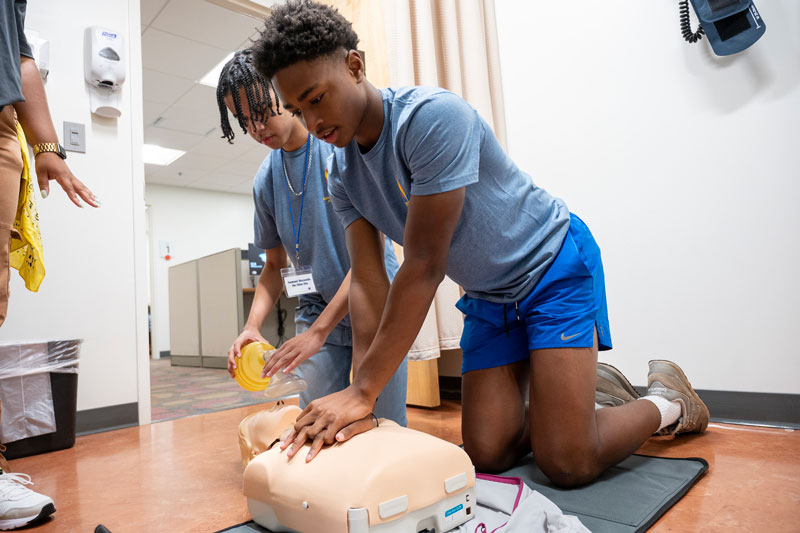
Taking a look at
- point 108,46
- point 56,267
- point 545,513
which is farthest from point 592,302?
point 108,46

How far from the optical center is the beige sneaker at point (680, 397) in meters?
1.48

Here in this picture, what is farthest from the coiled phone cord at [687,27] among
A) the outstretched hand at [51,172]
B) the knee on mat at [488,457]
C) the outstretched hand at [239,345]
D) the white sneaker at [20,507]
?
the white sneaker at [20,507]

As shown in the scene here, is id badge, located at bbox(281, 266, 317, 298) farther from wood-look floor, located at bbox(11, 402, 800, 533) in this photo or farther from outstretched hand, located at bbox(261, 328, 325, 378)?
wood-look floor, located at bbox(11, 402, 800, 533)

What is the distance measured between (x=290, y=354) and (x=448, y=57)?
1.60 meters

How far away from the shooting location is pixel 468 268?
116 centimetres

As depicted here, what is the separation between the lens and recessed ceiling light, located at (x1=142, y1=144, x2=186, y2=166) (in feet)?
21.1

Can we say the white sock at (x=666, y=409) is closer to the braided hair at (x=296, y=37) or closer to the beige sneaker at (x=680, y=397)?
the beige sneaker at (x=680, y=397)

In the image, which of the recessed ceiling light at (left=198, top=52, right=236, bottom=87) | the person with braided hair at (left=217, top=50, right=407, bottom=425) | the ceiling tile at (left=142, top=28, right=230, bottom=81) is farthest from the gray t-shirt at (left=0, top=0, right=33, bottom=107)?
the recessed ceiling light at (left=198, top=52, right=236, bottom=87)

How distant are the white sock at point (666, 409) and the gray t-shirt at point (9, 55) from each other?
1.67 meters

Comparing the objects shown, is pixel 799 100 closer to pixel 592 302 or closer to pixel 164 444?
pixel 592 302

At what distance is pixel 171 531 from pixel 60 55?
213cm

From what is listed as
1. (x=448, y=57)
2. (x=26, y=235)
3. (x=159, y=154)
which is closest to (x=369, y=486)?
(x=26, y=235)

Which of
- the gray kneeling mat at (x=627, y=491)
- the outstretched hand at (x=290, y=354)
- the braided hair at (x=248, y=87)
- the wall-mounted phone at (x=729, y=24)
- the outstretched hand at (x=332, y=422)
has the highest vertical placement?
the wall-mounted phone at (x=729, y=24)

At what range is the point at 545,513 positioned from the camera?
2.93ft
